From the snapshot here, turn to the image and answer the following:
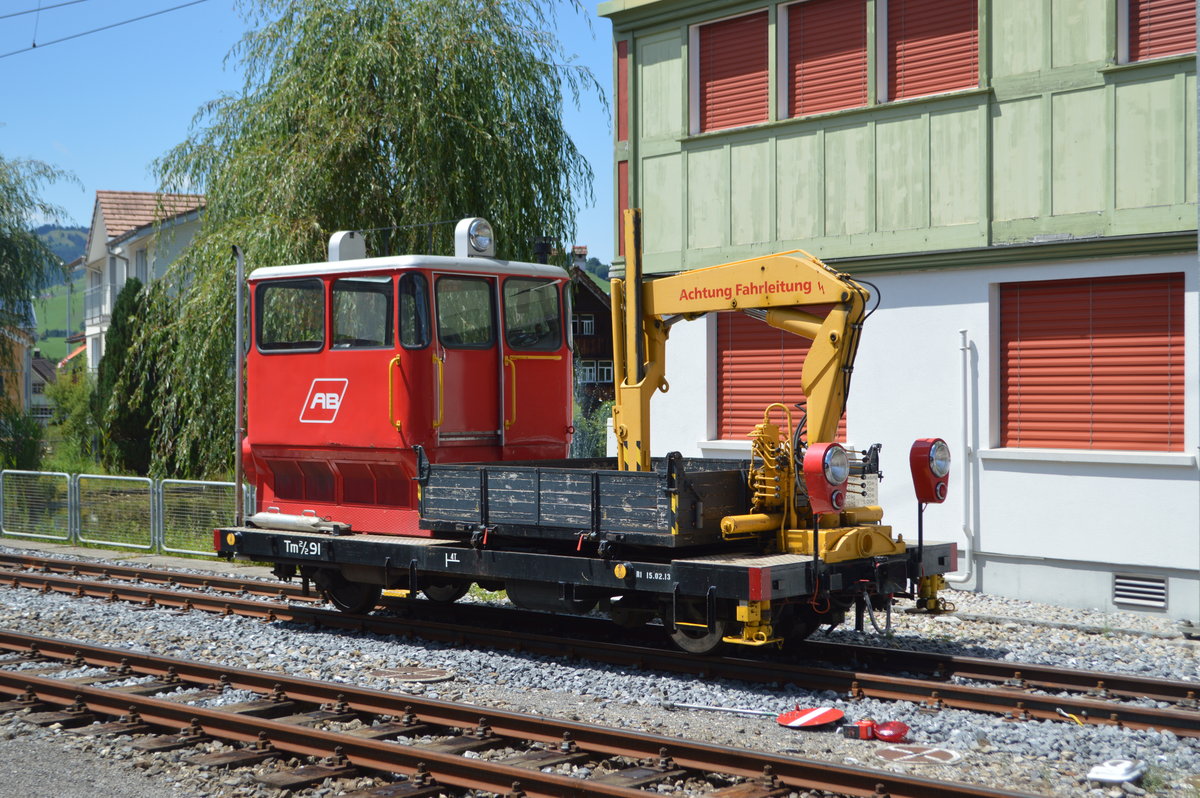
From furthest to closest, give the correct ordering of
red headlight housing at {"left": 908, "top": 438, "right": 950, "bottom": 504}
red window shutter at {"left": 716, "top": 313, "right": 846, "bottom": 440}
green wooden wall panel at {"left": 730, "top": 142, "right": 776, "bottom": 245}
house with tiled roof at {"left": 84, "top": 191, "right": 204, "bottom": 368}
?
1. house with tiled roof at {"left": 84, "top": 191, "right": 204, "bottom": 368}
2. red window shutter at {"left": 716, "top": 313, "right": 846, "bottom": 440}
3. green wooden wall panel at {"left": 730, "top": 142, "right": 776, "bottom": 245}
4. red headlight housing at {"left": 908, "top": 438, "right": 950, "bottom": 504}

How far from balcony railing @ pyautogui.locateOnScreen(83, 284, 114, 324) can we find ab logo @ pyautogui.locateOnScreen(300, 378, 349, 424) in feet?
130

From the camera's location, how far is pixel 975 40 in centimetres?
1295

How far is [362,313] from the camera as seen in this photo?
34.8ft

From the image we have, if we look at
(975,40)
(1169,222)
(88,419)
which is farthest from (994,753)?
(88,419)

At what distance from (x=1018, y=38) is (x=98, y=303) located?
45596 millimetres

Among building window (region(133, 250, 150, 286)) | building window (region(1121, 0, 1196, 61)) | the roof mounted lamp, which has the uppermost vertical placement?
building window (region(133, 250, 150, 286))

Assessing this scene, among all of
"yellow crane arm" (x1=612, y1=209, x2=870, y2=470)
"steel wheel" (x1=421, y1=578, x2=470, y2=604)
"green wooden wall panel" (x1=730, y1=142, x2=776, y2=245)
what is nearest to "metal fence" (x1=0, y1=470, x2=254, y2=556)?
"steel wheel" (x1=421, y1=578, x2=470, y2=604)

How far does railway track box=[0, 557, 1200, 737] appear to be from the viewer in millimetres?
7535

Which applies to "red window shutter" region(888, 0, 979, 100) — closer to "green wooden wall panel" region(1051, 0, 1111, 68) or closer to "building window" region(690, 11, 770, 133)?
"green wooden wall panel" region(1051, 0, 1111, 68)

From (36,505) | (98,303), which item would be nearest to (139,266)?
(98,303)

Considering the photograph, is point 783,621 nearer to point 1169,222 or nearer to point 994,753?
point 994,753

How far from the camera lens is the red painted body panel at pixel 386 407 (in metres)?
10.3

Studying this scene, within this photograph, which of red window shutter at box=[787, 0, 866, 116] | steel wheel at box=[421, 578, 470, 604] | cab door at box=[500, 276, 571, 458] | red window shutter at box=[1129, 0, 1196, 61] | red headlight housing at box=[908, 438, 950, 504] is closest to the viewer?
red headlight housing at box=[908, 438, 950, 504]

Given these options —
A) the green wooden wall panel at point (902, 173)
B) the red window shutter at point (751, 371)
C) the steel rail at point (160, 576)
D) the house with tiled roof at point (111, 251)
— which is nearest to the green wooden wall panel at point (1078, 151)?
the green wooden wall panel at point (902, 173)
